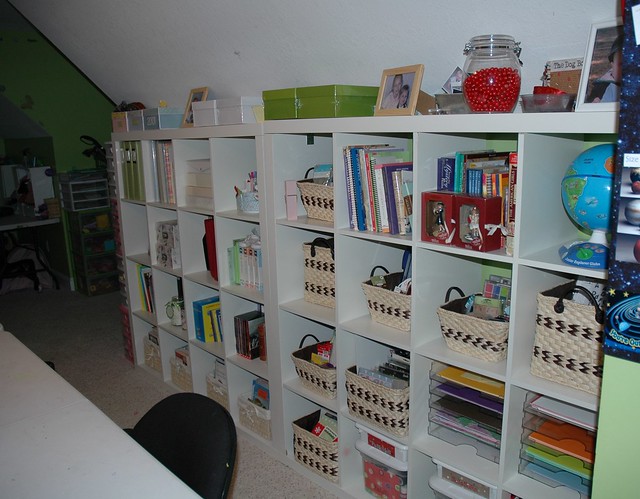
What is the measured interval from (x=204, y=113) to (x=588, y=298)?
187cm

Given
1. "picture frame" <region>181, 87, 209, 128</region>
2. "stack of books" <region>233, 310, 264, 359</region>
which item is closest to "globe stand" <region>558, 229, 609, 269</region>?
"stack of books" <region>233, 310, 264, 359</region>

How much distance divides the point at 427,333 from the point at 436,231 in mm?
384

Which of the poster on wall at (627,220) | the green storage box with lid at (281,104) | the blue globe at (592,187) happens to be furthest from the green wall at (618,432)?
the green storage box with lid at (281,104)

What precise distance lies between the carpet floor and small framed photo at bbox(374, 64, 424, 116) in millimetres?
1576

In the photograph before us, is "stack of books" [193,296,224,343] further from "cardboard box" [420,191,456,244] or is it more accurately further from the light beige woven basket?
"cardboard box" [420,191,456,244]

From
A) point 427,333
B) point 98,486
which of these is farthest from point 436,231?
point 98,486

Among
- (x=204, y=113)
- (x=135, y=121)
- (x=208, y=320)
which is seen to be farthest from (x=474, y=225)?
(x=135, y=121)

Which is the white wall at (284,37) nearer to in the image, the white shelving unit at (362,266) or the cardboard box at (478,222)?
the white shelving unit at (362,266)

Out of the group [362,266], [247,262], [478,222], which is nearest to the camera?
[478,222]

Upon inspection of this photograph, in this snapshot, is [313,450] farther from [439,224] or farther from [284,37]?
[284,37]

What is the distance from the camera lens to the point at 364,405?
2.19m

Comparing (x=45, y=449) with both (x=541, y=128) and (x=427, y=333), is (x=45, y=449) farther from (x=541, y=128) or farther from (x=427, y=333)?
(x=541, y=128)

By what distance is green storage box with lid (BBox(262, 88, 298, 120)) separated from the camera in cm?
224

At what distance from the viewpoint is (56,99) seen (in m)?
5.10
